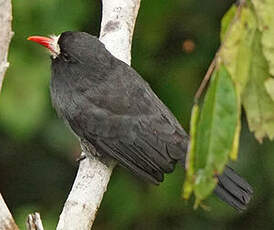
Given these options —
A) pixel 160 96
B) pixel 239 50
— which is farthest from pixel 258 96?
pixel 160 96

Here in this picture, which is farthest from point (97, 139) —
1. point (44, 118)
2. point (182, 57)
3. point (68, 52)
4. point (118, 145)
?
point (182, 57)

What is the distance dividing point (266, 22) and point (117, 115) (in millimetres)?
2198

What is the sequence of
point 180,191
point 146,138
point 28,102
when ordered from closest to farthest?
point 146,138 → point 28,102 → point 180,191

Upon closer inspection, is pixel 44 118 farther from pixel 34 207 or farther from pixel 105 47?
pixel 105 47

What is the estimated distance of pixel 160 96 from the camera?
5.02 metres

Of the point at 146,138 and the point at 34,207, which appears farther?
the point at 34,207

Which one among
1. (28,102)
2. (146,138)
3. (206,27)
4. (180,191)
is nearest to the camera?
(146,138)

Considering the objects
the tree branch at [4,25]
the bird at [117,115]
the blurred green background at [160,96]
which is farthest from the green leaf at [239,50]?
the blurred green background at [160,96]

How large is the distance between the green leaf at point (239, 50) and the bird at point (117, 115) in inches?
81.3

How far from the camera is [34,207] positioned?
4.93 meters

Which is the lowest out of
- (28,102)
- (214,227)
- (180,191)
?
(214,227)

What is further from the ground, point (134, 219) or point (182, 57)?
point (182, 57)

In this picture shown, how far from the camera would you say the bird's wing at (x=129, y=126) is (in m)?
4.00

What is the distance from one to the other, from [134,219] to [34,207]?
634mm
